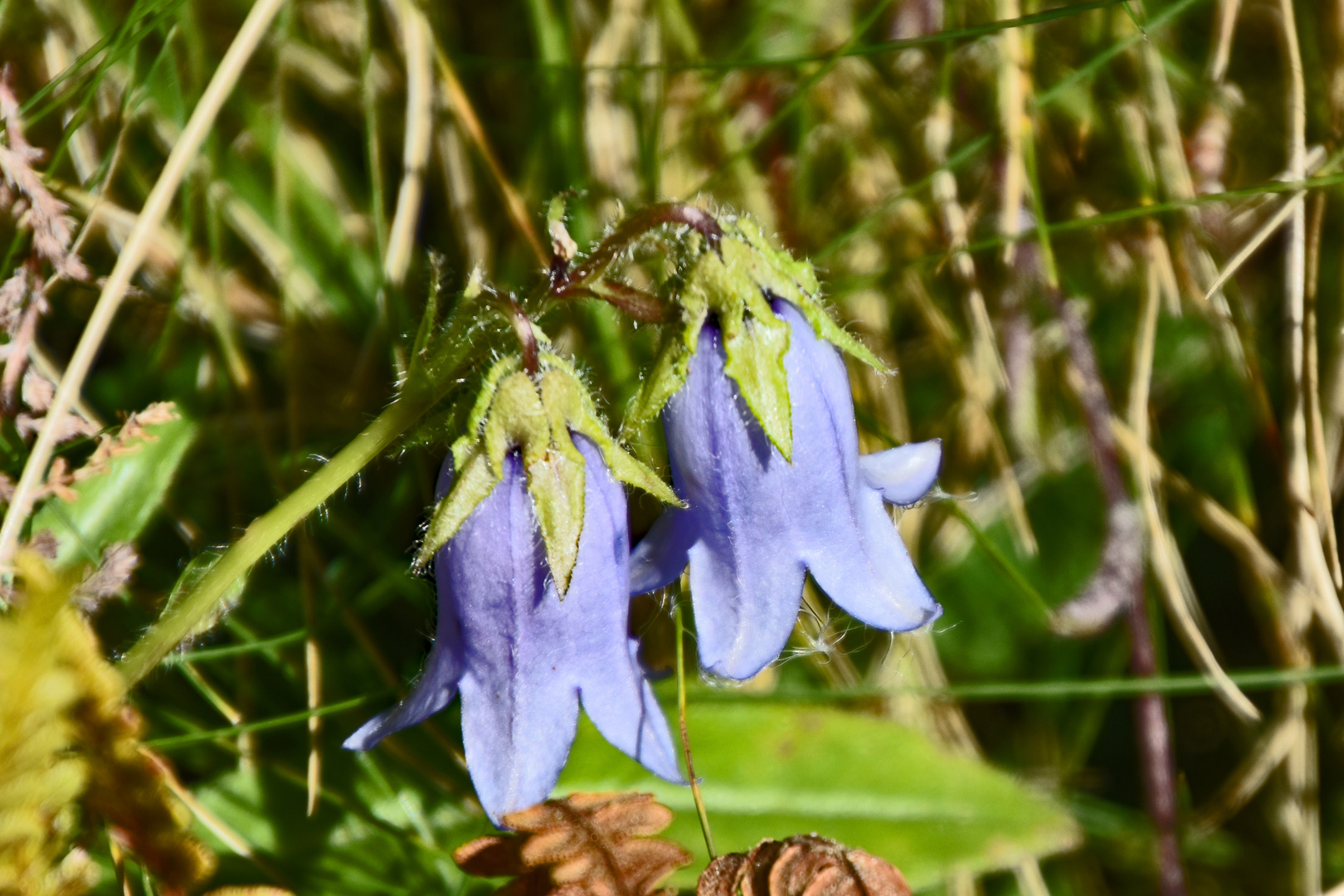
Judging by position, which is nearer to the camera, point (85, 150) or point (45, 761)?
point (45, 761)

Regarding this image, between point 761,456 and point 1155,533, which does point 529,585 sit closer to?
point 761,456

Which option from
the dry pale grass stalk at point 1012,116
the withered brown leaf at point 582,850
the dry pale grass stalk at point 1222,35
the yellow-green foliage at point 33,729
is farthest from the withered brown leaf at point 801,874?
the dry pale grass stalk at point 1222,35

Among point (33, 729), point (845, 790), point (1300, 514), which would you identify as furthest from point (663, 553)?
point (1300, 514)

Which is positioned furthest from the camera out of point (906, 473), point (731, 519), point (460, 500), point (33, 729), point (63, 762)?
point (906, 473)

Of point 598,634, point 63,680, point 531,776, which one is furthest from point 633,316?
point 63,680

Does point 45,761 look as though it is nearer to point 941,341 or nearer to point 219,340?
point 219,340

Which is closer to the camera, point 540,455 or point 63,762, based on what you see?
point 63,762
